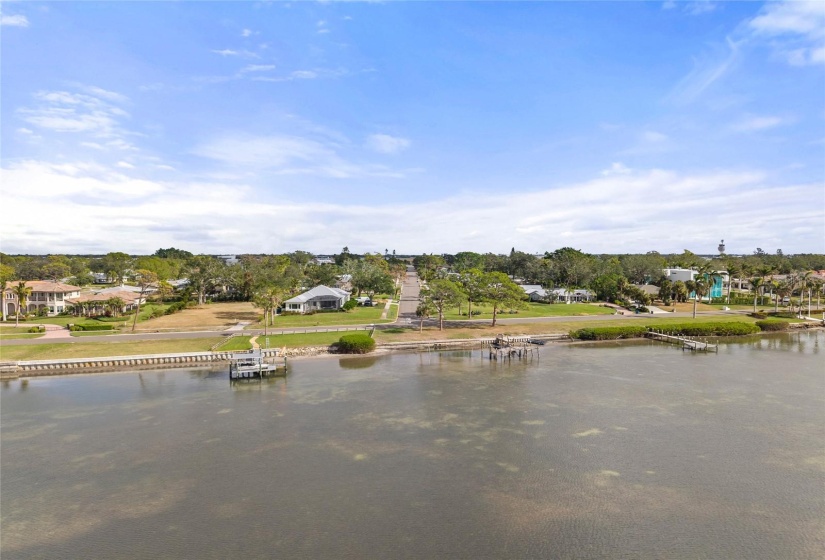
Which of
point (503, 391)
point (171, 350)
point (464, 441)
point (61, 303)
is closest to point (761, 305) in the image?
point (503, 391)

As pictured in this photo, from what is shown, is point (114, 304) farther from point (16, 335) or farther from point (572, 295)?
point (572, 295)

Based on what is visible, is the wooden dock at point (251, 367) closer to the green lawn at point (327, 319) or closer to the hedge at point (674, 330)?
the green lawn at point (327, 319)

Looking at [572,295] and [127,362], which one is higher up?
[572,295]

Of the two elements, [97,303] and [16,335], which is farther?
[97,303]

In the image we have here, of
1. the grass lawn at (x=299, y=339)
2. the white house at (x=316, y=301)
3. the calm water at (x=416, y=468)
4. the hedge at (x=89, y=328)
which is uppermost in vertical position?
the white house at (x=316, y=301)

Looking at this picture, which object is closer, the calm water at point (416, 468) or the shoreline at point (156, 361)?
the calm water at point (416, 468)

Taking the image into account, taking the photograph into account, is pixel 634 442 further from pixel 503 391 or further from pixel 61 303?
pixel 61 303

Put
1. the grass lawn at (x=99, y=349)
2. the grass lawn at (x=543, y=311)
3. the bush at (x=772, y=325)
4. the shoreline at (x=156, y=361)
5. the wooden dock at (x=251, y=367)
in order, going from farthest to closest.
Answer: the grass lawn at (x=543, y=311)
the bush at (x=772, y=325)
the grass lawn at (x=99, y=349)
the shoreline at (x=156, y=361)
the wooden dock at (x=251, y=367)

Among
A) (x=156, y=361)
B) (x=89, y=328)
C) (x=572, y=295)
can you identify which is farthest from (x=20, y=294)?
(x=572, y=295)

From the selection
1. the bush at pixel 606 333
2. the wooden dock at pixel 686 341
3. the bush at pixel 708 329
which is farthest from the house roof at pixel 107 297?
the bush at pixel 708 329
